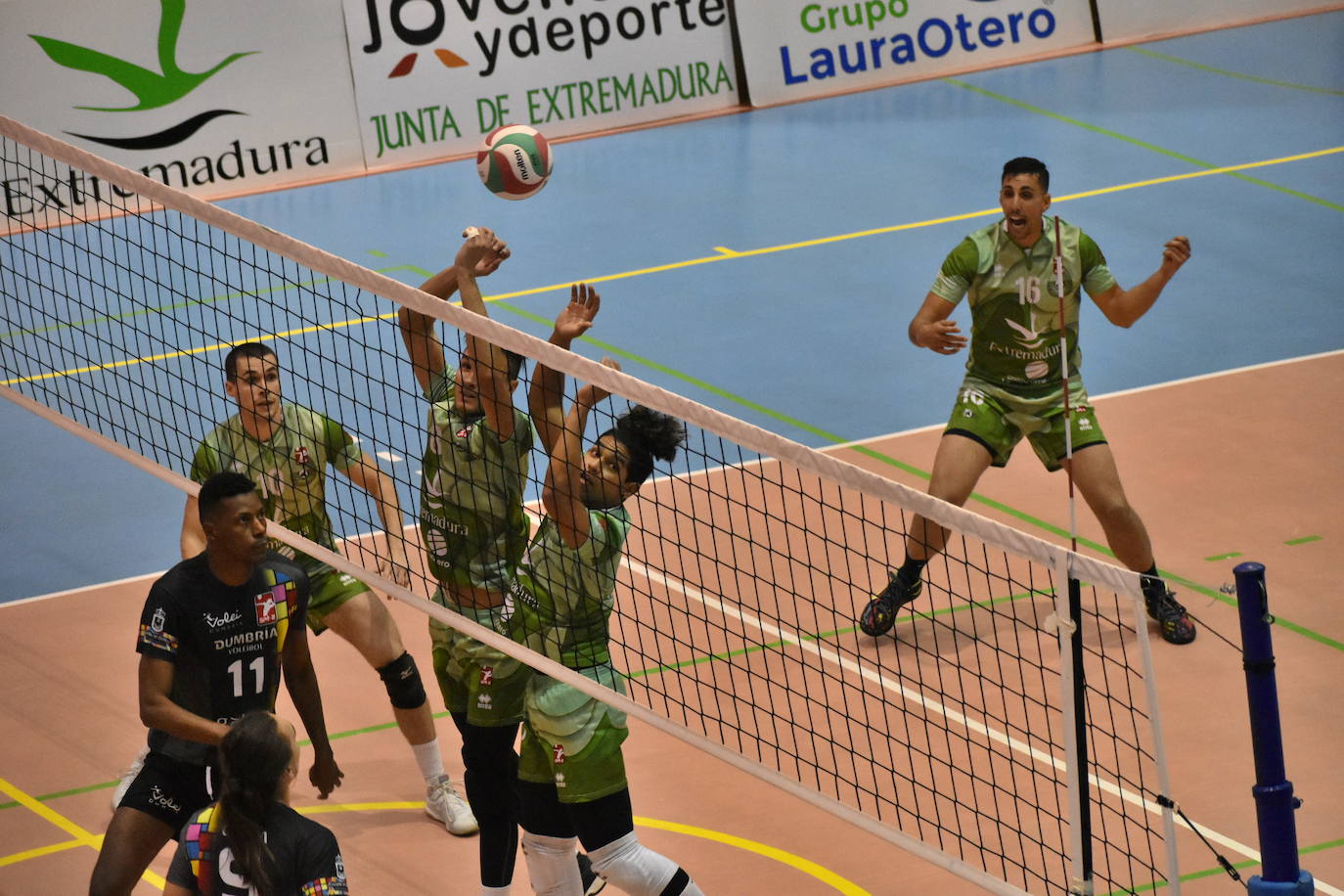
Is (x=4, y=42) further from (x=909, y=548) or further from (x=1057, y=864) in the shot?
(x=1057, y=864)

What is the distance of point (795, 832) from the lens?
700cm

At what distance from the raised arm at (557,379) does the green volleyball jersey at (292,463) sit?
5.42ft

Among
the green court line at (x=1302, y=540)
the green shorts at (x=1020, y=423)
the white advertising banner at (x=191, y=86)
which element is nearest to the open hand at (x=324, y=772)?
the green shorts at (x=1020, y=423)

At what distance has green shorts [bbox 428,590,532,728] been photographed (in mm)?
6086

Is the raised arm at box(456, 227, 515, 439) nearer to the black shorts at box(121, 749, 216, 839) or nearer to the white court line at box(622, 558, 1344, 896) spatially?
the white court line at box(622, 558, 1344, 896)

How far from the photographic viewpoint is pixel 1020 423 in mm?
8414

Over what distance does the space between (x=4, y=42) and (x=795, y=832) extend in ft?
39.9

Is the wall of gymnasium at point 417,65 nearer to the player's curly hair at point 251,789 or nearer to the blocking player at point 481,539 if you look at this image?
the blocking player at point 481,539

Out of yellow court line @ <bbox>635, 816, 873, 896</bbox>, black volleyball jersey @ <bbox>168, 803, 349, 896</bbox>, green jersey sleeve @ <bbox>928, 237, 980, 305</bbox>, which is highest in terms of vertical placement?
green jersey sleeve @ <bbox>928, 237, 980, 305</bbox>

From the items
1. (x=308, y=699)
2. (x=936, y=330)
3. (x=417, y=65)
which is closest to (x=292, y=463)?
(x=308, y=699)

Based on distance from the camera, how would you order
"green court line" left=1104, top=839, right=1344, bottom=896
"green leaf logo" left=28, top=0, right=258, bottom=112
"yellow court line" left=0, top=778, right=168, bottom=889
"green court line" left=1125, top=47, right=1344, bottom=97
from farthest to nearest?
"green court line" left=1125, top=47, right=1344, bottom=97, "green leaf logo" left=28, top=0, right=258, bottom=112, "yellow court line" left=0, top=778, right=168, bottom=889, "green court line" left=1104, top=839, right=1344, bottom=896

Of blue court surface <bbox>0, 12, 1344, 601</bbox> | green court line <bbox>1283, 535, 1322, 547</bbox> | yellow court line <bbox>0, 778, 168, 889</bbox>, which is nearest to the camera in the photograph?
yellow court line <bbox>0, 778, 168, 889</bbox>

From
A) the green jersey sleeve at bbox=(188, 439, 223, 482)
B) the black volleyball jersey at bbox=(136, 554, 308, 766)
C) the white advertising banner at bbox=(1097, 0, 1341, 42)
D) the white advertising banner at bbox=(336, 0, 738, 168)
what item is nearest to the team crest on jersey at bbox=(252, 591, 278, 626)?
the black volleyball jersey at bbox=(136, 554, 308, 766)

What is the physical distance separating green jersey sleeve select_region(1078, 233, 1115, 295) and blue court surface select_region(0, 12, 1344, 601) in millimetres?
2199
